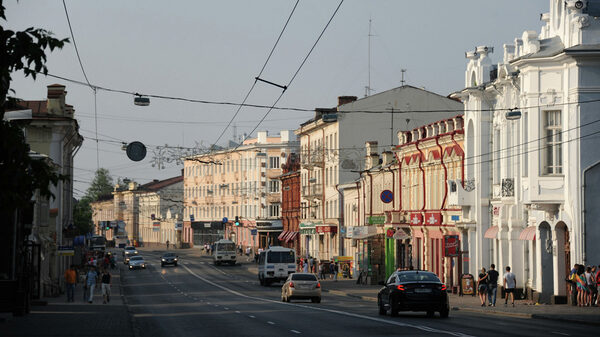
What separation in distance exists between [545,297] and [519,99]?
8.21 m

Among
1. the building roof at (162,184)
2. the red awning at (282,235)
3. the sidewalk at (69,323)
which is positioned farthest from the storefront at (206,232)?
the sidewalk at (69,323)

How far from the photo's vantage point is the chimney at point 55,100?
5899 centimetres

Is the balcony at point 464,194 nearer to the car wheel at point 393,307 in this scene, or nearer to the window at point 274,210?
the car wheel at point 393,307

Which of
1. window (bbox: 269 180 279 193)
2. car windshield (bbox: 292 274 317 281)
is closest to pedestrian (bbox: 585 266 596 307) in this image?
car windshield (bbox: 292 274 317 281)

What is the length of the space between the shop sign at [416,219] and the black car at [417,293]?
28458 mm

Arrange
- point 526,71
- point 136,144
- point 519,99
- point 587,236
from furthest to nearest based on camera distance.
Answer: point 136,144 < point 519,99 < point 526,71 < point 587,236

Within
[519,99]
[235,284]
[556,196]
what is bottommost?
[235,284]

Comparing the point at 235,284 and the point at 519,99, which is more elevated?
the point at 519,99

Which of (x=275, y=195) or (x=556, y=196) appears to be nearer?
(x=556, y=196)

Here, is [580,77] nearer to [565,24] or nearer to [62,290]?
[565,24]

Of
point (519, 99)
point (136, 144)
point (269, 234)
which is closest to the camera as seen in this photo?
point (519, 99)

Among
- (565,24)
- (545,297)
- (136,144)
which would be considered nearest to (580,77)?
(565,24)

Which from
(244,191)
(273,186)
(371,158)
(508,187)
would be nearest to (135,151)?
(508,187)

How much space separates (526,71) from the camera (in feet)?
133
